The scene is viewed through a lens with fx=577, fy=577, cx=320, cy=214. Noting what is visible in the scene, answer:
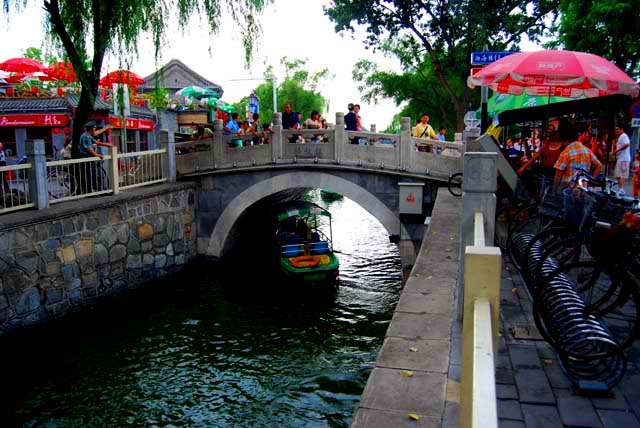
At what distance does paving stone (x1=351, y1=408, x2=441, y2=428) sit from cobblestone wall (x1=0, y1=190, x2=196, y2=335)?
6.87 m

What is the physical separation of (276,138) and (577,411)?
34.8 feet

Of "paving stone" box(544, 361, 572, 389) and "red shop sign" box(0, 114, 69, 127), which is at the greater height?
"red shop sign" box(0, 114, 69, 127)

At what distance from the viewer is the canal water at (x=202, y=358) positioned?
A: 24.1 ft

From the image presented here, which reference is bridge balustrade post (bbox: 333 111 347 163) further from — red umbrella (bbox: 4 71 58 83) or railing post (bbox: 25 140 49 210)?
red umbrella (bbox: 4 71 58 83)

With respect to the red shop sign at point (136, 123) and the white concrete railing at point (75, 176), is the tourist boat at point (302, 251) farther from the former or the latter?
the red shop sign at point (136, 123)

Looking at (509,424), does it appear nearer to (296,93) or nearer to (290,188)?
(290,188)

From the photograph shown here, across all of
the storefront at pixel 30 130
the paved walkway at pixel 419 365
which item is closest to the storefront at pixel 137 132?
the storefront at pixel 30 130

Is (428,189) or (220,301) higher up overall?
(428,189)

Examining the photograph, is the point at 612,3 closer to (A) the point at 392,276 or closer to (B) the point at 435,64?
(A) the point at 392,276

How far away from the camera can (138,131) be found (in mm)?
23062

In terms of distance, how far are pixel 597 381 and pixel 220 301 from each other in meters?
9.47

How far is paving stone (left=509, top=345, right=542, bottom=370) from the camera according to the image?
3.72 meters

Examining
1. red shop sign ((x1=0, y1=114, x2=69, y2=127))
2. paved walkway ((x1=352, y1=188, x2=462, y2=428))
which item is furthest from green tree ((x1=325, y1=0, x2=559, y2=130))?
paved walkway ((x1=352, y1=188, x2=462, y2=428))

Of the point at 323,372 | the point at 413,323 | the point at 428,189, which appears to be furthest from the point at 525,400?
the point at 428,189
